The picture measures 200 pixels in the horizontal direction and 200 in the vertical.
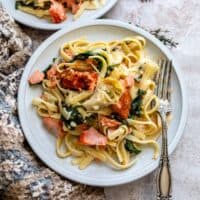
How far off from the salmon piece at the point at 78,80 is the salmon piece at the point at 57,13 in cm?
25

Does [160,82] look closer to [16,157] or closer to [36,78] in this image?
[36,78]

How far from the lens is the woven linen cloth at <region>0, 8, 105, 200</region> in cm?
157

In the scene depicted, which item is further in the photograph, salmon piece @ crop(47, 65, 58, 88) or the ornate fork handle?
salmon piece @ crop(47, 65, 58, 88)

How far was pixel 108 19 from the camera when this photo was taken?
74.8 inches

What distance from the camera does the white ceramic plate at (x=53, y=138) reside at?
1.66 meters

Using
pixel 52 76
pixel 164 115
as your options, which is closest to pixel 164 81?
pixel 164 115

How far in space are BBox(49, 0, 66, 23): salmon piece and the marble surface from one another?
7 centimetres

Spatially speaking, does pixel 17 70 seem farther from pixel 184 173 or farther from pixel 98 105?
pixel 184 173

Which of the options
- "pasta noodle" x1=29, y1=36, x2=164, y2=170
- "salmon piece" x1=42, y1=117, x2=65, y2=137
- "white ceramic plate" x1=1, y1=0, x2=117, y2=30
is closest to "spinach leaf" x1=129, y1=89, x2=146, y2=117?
"pasta noodle" x1=29, y1=36, x2=164, y2=170

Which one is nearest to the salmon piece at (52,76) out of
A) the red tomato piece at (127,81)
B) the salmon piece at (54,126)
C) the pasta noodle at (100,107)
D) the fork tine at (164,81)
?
the pasta noodle at (100,107)

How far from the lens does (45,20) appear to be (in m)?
1.90

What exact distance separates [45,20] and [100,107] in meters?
0.42

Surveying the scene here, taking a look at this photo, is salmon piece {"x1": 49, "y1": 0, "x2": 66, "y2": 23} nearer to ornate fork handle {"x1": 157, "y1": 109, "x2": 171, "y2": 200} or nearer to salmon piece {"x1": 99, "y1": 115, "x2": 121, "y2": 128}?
salmon piece {"x1": 99, "y1": 115, "x2": 121, "y2": 128}

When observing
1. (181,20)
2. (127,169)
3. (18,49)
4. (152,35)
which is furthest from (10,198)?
(181,20)
